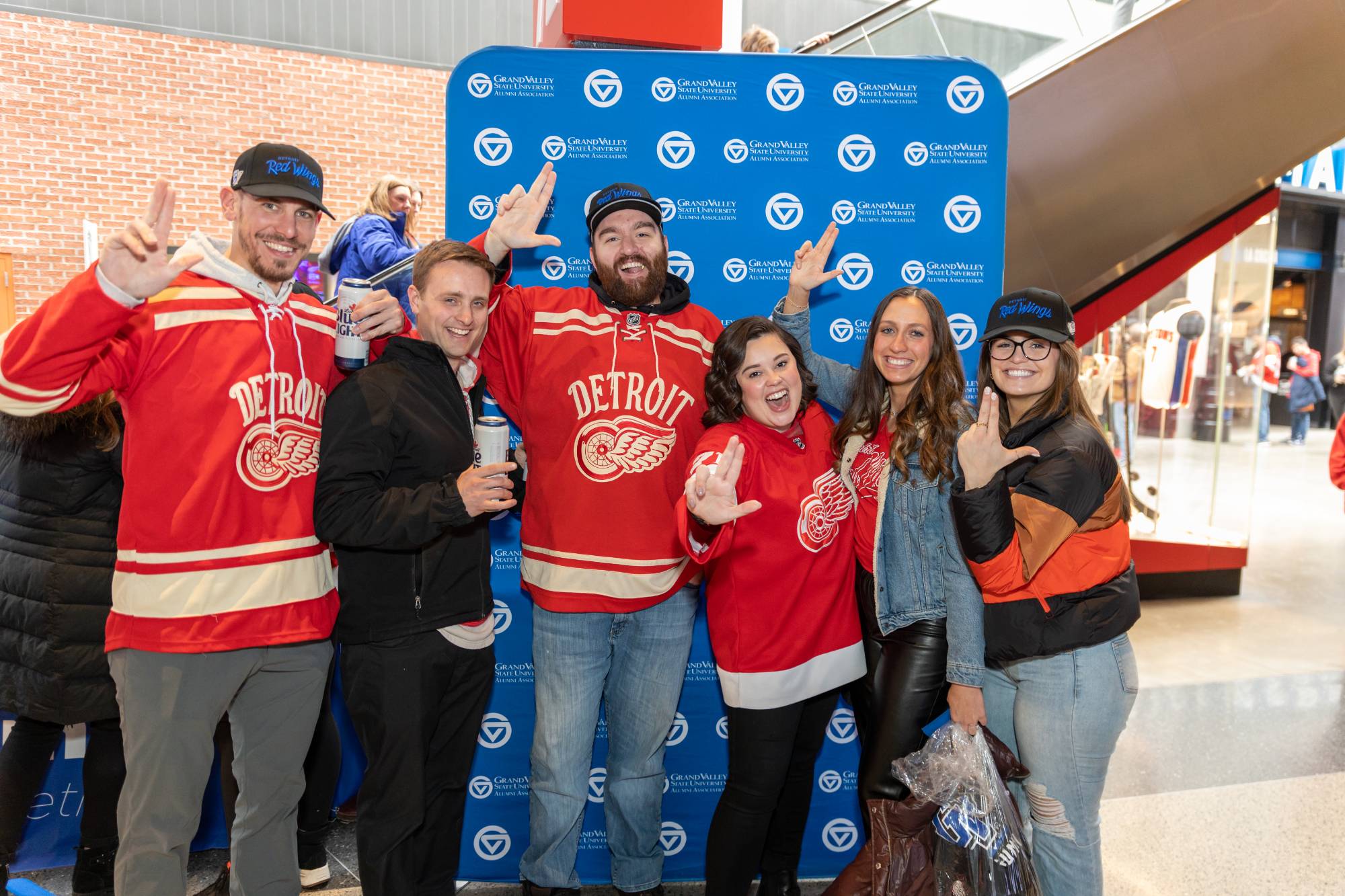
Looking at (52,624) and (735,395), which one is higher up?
(735,395)

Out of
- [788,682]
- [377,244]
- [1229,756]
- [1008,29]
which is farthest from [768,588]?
[1008,29]

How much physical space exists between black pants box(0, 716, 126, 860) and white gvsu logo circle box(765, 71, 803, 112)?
8.84 ft

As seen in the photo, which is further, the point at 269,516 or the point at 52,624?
the point at 52,624

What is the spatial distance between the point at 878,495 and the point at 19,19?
10.4 meters

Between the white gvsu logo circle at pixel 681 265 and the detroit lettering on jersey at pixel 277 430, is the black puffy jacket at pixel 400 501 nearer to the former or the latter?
the detroit lettering on jersey at pixel 277 430

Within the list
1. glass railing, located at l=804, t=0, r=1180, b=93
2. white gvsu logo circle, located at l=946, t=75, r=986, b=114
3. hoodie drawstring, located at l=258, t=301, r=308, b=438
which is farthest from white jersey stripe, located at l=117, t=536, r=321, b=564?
glass railing, located at l=804, t=0, r=1180, b=93

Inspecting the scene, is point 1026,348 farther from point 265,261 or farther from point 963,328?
point 265,261

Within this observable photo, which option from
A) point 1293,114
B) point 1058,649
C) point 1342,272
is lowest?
point 1058,649

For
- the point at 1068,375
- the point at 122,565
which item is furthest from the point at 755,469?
the point at 122,565

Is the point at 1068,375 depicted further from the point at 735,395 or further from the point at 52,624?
the point at 52,624

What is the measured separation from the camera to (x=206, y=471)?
1853mm

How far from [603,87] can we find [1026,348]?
59.9 inches

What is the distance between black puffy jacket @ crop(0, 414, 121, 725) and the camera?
7.55 ft

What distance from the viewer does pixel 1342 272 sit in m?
18.7
